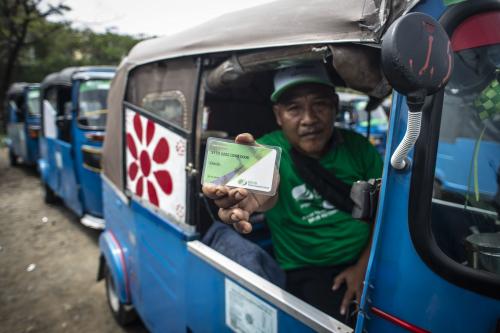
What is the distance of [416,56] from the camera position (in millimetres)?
691

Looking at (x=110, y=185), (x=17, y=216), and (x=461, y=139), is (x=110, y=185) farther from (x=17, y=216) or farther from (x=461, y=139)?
(x=17, y=216)

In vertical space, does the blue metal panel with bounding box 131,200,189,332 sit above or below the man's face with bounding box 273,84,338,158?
below

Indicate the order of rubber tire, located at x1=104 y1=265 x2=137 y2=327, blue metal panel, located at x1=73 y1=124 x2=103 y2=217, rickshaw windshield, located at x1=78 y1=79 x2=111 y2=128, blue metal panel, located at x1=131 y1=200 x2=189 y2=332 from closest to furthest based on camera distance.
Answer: blue metal panel, located at x1=131 y1=200 x2=189 y2=332 → rubber tire, located at x1=104 y1=265 x2=137 y2=327 → blue metal panel, located at x1=73 y1=124 x2=103 y2=217 → rickshaw windshield, located at x1=78 y1=79 x2=111 y2=128

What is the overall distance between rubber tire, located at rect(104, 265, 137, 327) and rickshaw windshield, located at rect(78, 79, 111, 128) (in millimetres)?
2587

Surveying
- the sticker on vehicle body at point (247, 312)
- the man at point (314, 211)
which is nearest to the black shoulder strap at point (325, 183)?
the man at point (314, 211)

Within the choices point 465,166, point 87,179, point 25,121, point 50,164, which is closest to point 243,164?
point 465,166

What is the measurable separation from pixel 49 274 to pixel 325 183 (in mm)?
3830

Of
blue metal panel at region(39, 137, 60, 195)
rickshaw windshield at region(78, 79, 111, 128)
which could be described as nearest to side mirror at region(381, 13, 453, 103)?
rickshaw windshield at region(78, 79, 111, 128)

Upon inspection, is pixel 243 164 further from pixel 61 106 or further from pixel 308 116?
pixel 61 106

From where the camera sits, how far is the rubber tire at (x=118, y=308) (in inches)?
115

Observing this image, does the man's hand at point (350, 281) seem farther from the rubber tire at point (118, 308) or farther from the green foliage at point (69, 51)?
the green foliage at point (69, 51)

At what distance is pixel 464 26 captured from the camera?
2.99 ft

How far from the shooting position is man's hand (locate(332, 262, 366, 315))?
167 cm

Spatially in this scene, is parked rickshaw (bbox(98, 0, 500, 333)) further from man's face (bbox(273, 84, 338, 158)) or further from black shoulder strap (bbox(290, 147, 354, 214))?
black shoulder strap (bbox(290, 147, 354, 214))
